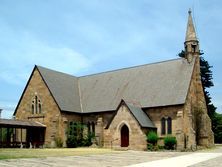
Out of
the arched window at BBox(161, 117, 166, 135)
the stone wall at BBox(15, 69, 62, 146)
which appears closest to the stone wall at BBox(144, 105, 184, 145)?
the arched window at BBox(161, 117, 166, 135)

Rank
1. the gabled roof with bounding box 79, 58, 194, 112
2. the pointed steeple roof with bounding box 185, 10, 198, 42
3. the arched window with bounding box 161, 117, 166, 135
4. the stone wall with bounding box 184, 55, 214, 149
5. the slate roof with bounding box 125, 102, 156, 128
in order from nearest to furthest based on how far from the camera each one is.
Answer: the slate roof with bounding box 125, 102, 156, 128 < the stone wall with bounding box 184, 55, 214, 149 < the arched window with bounding box 161, 117, 166, 135 < the gabled roof with bounding box 79, 58, 194, 112 < the pointed steeple roof with bounding box 185, 10, 198, 42

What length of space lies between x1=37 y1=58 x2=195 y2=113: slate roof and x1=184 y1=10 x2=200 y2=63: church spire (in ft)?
3.66

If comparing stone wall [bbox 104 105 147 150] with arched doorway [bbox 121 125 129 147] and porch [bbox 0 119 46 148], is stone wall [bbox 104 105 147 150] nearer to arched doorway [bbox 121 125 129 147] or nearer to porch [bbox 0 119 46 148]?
arched doorway [bbox 121 125 129 147]

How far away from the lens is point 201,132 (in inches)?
1850

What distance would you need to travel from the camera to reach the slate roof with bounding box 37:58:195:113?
45.7 m

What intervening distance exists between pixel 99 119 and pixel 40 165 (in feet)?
99.8

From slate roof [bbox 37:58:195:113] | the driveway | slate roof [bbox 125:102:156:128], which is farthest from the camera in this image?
slate roof [bbox 37:58:195:113]

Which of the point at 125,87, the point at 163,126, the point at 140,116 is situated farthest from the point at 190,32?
the point at 140,116

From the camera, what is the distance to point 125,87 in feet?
165

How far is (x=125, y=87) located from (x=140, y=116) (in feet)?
25.2

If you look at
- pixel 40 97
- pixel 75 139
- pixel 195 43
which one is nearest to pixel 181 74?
pixel 195 43

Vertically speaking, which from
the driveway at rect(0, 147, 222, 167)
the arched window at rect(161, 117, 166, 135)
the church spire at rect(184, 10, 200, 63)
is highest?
the church spire at rect(184, 10, 200, 63)

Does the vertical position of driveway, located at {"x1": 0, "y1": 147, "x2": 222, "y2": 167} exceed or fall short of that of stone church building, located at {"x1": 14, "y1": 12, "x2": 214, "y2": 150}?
it falls short

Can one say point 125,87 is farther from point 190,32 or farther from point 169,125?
point 190,32
